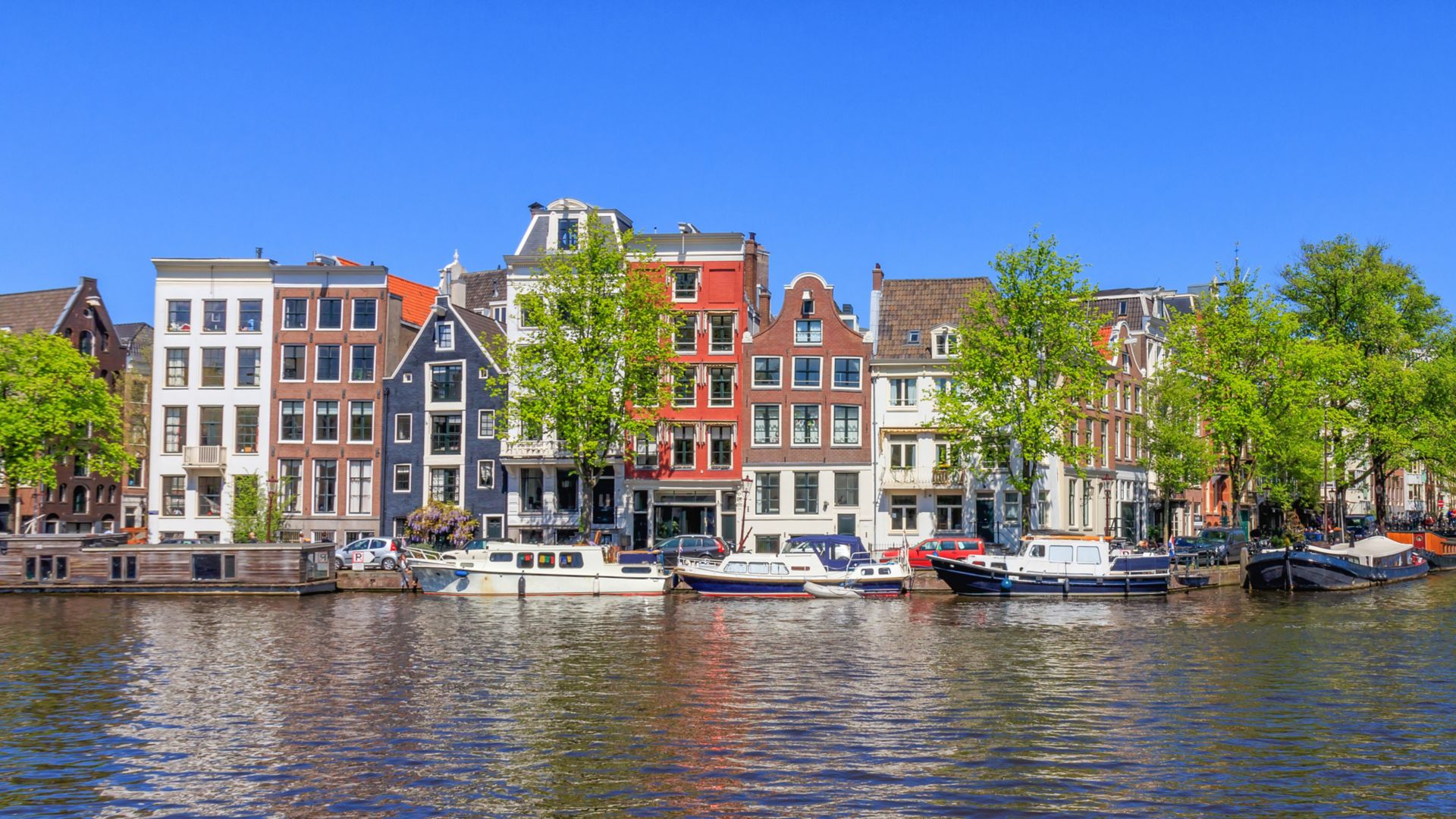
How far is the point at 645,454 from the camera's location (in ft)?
261

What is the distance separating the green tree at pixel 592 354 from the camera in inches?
2813

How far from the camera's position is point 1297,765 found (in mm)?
24047

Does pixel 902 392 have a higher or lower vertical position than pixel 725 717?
higher

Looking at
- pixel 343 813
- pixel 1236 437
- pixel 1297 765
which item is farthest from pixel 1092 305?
pixel 343 813

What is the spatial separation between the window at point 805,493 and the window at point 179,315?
129 feet

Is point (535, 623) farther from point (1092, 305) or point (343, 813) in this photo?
point (1092, 305)

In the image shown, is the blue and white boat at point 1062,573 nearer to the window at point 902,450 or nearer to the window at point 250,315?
the window at point 902,450

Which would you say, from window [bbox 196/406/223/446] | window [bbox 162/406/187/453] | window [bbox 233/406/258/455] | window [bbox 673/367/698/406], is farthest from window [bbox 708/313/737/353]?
window [bbox 162/406/187/453]

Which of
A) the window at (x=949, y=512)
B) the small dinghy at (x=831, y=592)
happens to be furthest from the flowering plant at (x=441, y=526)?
the window at (x=949, y=512)

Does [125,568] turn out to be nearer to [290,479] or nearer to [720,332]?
[290,479]

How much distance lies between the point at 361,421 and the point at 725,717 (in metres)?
58.6

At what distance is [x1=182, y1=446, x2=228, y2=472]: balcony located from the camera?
82.8m

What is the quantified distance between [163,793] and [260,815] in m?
2.53

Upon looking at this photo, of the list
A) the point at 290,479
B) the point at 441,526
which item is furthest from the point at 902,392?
the point at 290,479
